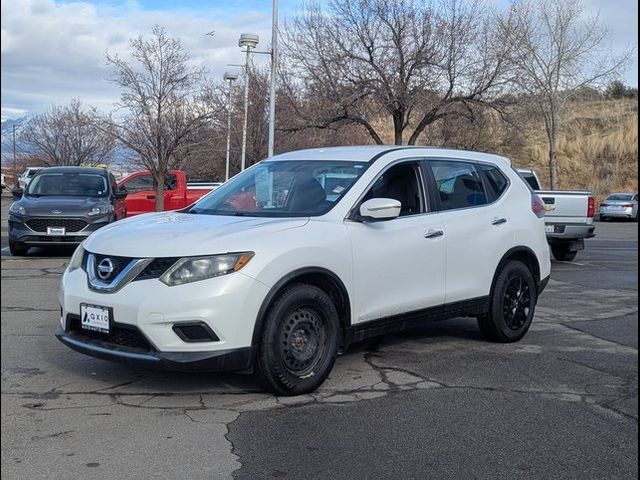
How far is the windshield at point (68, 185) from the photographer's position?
15.2 meters

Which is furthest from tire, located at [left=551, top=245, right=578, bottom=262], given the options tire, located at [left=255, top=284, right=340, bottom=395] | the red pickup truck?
tire, located at [left=255, top=284, right=340, bottom=395]

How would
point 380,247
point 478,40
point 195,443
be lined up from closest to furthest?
point 195,443 → point 380,247 → point 478,40

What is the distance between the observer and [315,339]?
559 centimetres

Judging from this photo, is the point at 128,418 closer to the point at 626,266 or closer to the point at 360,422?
the point at 360,422

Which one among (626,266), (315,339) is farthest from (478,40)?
(315,339)

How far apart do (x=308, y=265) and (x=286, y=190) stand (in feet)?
3.67

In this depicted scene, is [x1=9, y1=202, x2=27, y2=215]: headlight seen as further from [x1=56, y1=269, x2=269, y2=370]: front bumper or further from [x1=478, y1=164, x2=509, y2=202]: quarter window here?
[x1=56, y1=269, x2=269, y2=370]: front bumper

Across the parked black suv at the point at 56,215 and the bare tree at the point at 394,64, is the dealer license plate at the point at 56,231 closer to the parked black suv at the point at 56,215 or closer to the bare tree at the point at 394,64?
the parked black suv at the point at 56,215

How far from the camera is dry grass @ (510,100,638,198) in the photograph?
171 ft

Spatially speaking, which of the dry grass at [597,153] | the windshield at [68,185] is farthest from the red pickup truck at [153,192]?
the dry grass at [597,153]

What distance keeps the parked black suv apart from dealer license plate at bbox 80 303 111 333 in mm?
9017

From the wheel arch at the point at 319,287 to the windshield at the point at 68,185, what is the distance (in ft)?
34.3

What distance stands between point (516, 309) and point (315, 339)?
267cm

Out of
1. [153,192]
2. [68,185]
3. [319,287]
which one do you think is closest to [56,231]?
[68,185]
